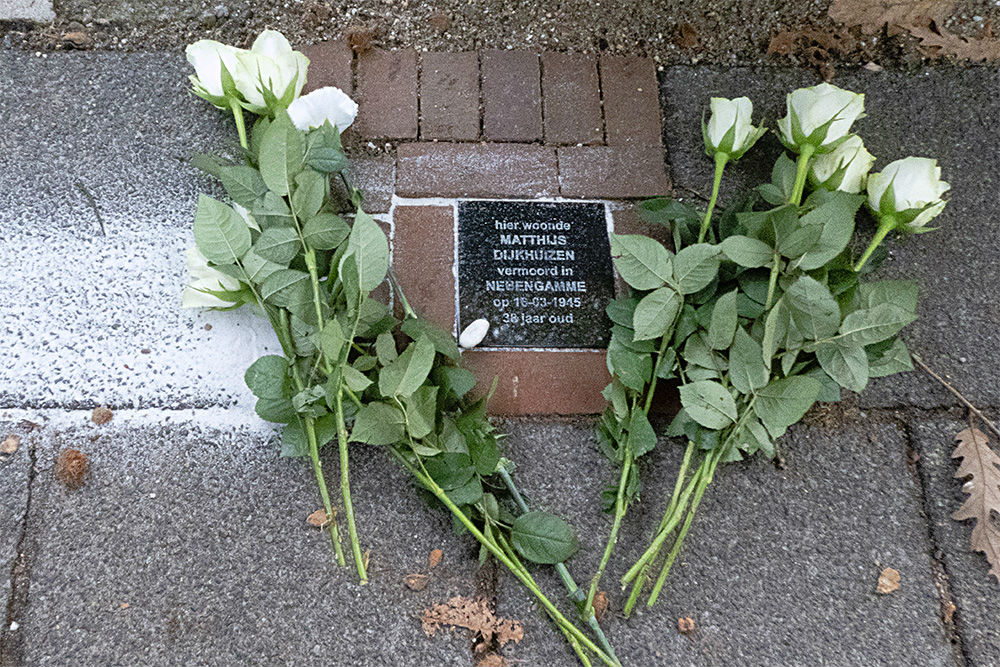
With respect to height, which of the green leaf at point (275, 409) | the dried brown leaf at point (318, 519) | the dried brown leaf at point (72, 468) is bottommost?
the dried brown leaf at point (318, 519)

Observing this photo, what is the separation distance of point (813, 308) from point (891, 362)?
252 millimetres

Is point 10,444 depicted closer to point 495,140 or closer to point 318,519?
point 318,519

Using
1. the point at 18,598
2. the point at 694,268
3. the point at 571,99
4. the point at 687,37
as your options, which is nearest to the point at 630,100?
the point at 571,99

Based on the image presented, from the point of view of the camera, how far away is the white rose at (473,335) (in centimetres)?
156

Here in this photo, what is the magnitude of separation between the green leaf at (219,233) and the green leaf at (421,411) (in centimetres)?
42

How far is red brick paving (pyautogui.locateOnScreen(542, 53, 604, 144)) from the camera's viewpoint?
5.94 feet

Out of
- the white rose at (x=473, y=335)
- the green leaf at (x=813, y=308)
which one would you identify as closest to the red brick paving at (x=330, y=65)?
the white rose at (x=473, y=335)

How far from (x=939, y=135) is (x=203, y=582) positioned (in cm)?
196

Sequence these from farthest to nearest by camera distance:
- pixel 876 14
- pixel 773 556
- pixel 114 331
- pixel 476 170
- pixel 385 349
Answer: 1. pixel 876 14
2. pixel 476 170
3. pixel 114 331
4. pixel 773 556
5. pixel 385 349

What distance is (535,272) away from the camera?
65.0 inches

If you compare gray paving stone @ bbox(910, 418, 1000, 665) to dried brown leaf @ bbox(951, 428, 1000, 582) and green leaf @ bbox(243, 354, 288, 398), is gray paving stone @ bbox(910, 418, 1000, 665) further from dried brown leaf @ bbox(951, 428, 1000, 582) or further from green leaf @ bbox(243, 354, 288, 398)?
green leaf @ bbox(243, 354, 288, 398)

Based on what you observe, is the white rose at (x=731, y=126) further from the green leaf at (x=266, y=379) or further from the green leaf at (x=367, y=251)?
the green leaf at (x=266, y=379)

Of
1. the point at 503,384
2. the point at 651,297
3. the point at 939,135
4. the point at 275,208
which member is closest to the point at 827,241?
the point at 651,297

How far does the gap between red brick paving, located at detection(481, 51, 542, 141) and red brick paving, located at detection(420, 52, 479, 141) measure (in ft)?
0.10
